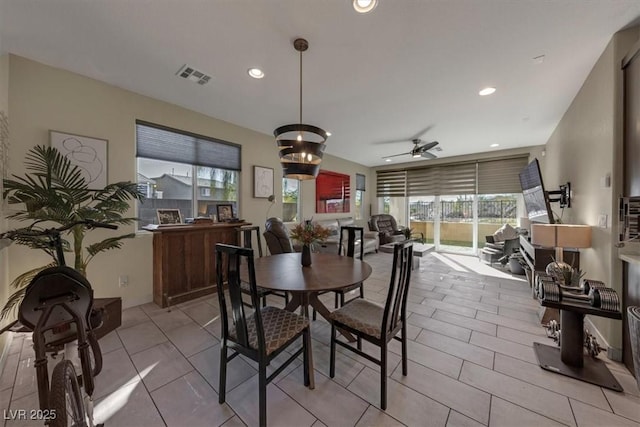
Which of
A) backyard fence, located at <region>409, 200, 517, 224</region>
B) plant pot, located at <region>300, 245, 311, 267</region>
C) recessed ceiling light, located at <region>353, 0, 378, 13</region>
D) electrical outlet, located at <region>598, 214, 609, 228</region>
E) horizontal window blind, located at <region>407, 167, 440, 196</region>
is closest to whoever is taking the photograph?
recessed ceiling light, located at <region>353, 0, 378, 13</region>

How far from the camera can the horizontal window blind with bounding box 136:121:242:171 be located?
2.94m

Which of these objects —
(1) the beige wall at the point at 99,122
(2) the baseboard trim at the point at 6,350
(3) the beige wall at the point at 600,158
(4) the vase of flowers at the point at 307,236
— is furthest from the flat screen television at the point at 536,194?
(2) the baseboard trim at the point at 6,350

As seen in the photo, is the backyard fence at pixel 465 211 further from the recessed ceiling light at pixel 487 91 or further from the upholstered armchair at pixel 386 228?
the recessed ceiling light at pixel 487 91

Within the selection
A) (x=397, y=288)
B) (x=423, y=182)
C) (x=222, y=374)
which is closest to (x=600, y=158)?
(x=397, y=288)

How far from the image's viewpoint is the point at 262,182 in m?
4.26

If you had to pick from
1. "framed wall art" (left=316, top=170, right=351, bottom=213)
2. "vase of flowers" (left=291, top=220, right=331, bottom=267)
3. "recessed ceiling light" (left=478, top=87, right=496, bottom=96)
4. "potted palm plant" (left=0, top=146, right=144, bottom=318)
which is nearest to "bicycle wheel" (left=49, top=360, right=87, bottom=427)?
"potted palm plant" (left=0, top=146, right=144, bottom=318)

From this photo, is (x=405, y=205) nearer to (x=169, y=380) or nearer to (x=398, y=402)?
(x=398, y=402)

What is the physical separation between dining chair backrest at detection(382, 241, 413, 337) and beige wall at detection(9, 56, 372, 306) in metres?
3.02

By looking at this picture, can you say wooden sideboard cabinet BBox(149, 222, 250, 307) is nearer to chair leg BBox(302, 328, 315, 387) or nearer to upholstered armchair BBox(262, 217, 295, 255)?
upholstered armchair BBox(262, 217, 295, 255)

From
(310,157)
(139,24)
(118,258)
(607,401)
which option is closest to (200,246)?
(118,258)

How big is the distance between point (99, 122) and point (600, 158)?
5179 mm

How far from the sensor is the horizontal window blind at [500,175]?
534cm

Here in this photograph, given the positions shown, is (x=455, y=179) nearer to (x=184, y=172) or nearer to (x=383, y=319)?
(x=383, y=319)

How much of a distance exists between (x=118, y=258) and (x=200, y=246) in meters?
0.87
